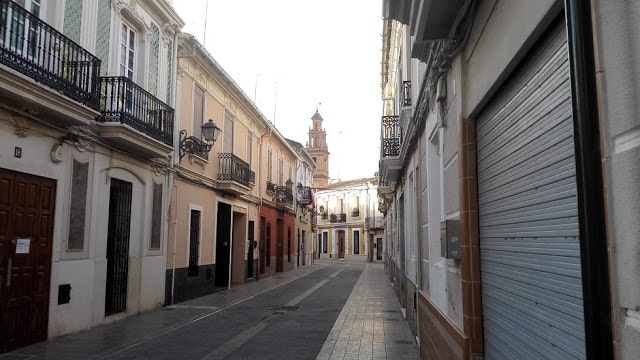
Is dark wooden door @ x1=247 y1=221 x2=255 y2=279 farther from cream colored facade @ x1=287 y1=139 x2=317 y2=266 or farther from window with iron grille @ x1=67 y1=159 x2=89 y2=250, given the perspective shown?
window with iron grille @ x1=67 y1=159 x2=89 y2=250

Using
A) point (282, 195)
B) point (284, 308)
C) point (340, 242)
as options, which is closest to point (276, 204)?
point (282, 195)

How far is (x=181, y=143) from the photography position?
1402 centimetres

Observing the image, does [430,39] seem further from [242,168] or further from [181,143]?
[242,168]

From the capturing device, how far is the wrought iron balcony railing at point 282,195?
2611cm

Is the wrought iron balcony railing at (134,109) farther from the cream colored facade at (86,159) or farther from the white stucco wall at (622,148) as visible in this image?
the white stucco wall at (622,148)

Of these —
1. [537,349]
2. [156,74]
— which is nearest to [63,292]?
[156,74]

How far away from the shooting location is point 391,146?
13.1 m

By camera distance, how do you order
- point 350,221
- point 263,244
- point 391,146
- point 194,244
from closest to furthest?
point 391,146
point 194,244
point 263,244
point 350,221

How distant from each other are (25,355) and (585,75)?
27.1 ft

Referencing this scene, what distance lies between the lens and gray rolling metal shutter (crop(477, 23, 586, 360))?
2305 mm

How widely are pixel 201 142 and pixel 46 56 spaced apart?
6736 mm

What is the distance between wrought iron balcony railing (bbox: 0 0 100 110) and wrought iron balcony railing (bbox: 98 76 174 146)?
770mm

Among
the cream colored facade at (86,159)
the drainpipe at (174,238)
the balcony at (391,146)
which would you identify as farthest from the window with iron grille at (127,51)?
the balcony at (391,146)

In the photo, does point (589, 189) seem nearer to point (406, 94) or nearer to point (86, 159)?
point (406, 94)
